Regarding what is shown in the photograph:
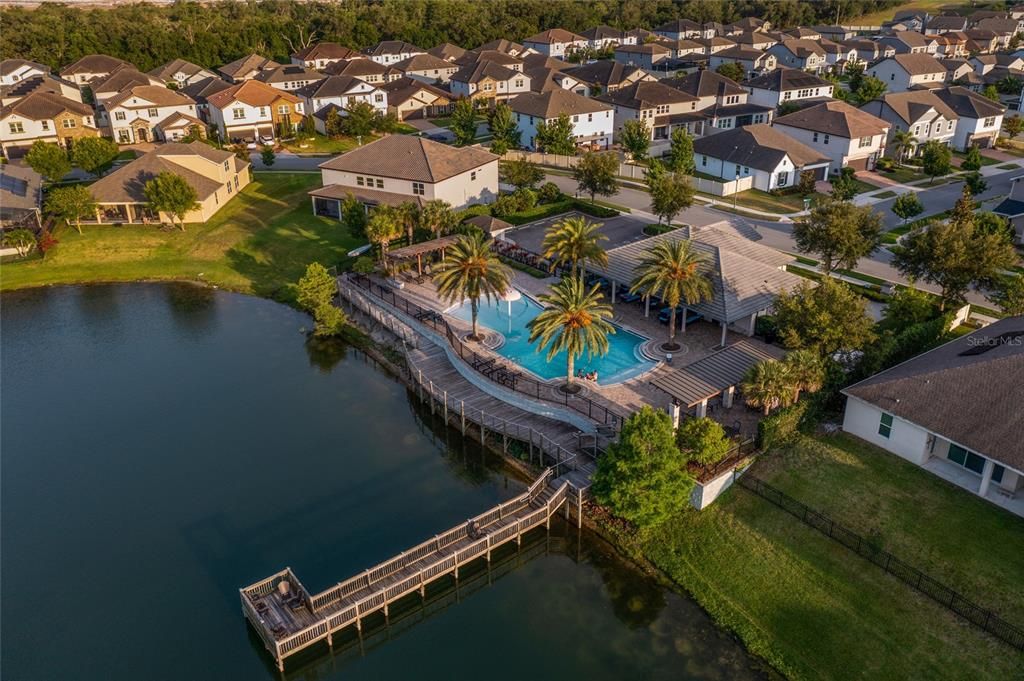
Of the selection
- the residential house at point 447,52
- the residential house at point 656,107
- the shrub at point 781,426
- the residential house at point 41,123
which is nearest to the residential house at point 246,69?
the residential house at point 447,52

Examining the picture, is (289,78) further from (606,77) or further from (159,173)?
(159,173)

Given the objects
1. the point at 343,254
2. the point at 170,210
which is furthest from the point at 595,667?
the point at 170,210

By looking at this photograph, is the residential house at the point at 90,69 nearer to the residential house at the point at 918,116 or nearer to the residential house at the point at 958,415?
the residential house at the point at 918,116

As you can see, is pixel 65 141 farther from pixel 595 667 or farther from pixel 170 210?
pixel 595 667

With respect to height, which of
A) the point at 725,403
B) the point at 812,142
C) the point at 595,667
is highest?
the point at 812,142

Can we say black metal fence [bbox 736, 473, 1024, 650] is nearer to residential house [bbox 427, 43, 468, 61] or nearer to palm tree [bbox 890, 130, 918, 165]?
palm tree [bbox 890, 130, 918, 165]

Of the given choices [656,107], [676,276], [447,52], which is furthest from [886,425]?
[447,52]

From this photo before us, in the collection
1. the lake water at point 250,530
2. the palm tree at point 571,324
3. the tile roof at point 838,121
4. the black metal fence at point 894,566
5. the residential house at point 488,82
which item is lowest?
the lake water at point 250,530
